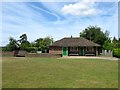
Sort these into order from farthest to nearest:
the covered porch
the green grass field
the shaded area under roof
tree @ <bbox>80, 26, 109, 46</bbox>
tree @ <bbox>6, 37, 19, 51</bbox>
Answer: tree @ <bbox>80, 26, 109, 46</bbox>, tree @ <bbox>6, 37, 19, 51</bbox>, the covered porch, the shaded area under roof, the green grass field

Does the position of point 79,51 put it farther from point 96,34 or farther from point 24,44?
point 96,34

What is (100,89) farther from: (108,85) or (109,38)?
(109,38)

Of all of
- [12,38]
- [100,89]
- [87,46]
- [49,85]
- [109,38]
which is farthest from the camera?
[109,38]

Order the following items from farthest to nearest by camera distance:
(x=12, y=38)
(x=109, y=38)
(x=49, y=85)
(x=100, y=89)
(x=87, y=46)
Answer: (x=109, y=38), (x=12, y=38), (x=87, y=46), (x=49, y=85), (x=100, y=89)

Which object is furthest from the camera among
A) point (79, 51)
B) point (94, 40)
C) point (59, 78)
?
point (94, 40)

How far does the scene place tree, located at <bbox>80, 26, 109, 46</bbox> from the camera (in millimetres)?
71562

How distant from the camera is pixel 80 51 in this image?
167 feet

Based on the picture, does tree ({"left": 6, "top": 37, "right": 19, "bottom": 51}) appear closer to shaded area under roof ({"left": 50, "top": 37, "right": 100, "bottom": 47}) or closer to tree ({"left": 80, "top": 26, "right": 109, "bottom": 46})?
shaded area under roof ({"left": 50, "top": 37, "right": 100, "bottom": 47})

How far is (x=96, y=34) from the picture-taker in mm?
73625

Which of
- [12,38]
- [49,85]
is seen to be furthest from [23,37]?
[49,85]

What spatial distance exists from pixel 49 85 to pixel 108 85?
2821 mm

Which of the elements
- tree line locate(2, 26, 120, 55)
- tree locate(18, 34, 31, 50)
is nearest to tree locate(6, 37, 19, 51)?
→ tree locate(18, 34, 31, 50)

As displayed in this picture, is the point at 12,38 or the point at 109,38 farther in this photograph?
the point at 109,38

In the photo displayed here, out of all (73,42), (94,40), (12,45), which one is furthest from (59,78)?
(94,40)
